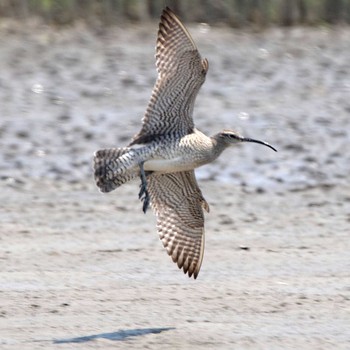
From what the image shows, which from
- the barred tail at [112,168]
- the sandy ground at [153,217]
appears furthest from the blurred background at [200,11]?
the barred tail at [112,168]

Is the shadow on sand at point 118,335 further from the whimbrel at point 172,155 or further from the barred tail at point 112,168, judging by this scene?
the barred tail at point 112,168

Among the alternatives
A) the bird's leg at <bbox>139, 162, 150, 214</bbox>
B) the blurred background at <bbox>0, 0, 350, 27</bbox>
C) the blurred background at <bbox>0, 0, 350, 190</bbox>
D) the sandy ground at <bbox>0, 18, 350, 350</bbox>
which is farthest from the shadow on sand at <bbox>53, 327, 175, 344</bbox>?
the blurred background at <bbox>0, 0, 350, 27</bbox>

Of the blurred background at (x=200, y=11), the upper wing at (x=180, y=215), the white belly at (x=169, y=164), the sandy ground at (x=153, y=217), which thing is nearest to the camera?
the sandy ground at (x=153, y=217)

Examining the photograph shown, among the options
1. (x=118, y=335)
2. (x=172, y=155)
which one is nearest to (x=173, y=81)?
(x=172, y=155)

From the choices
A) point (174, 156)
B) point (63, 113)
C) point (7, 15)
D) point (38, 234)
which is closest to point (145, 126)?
point (174, 156)

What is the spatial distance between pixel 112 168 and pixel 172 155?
386mm

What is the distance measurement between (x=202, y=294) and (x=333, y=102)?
465 centimetres

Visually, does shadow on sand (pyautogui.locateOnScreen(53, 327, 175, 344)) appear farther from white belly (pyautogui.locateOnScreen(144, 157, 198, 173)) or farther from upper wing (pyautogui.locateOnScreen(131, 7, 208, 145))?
upper wing (pyautogui.locateOnScreen(131, 7, 208, 145))

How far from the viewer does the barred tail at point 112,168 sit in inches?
335

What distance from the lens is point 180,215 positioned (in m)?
8.72

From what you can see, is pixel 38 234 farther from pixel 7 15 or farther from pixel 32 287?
pixel 7 15

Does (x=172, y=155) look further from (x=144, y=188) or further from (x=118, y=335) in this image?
(x=118, y=335)

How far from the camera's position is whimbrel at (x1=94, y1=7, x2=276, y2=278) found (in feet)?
27.8

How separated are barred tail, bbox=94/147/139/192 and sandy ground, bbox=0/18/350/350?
1.77 ft
